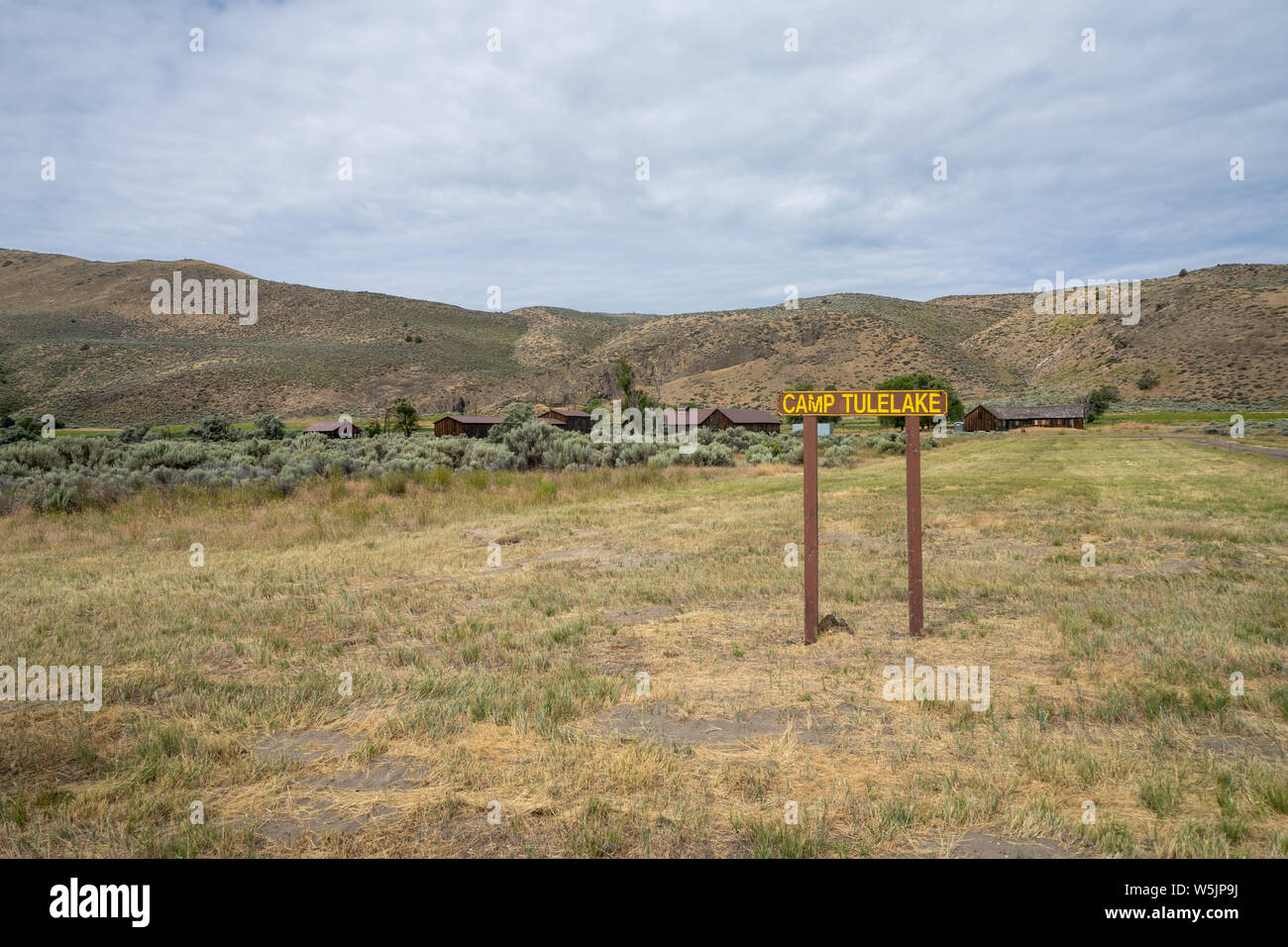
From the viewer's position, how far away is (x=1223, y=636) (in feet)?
23.3

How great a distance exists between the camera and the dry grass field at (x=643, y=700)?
4.09 metres

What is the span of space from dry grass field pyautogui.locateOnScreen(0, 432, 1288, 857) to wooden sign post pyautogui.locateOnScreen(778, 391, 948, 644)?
48cm

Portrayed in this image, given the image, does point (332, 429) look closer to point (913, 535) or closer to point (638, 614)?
point (638, 614)

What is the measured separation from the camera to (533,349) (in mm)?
129250

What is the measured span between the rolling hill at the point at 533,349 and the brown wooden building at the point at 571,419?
19.1 m

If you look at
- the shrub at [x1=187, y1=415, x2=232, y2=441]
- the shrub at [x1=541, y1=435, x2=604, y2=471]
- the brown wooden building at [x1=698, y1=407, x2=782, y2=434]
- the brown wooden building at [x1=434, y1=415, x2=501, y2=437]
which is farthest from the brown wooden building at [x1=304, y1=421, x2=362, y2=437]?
the brown wooden building at [x1=698, y1=407, x2=782, y2=434]

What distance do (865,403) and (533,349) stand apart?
126m

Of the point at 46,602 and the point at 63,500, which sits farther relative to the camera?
the point at 63,500

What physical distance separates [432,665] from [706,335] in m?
125

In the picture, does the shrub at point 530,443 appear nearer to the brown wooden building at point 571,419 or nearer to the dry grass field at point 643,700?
the dry grass field at point 643,700

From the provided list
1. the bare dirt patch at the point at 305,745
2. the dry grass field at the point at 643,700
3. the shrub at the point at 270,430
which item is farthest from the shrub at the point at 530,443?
the bare dirt patch at the point at 305,745
